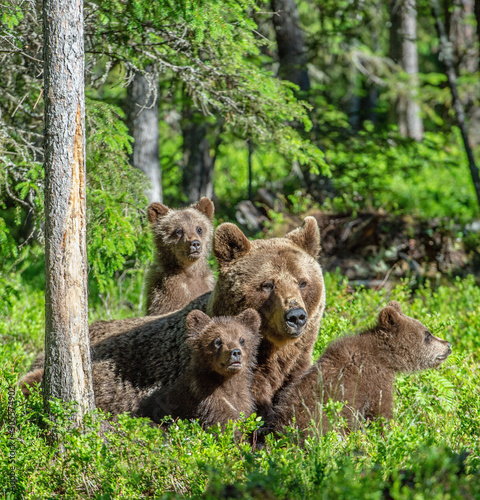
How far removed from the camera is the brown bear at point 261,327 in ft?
18.7

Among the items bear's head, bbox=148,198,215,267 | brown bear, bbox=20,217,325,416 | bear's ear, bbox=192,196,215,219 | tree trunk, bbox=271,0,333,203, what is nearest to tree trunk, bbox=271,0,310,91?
tree trunk, bbox=271,0,333,203

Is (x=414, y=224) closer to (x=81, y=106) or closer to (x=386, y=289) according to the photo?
(x=386, y=289)

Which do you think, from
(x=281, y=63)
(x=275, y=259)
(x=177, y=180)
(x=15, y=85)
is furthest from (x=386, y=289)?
(x=177, y=180)

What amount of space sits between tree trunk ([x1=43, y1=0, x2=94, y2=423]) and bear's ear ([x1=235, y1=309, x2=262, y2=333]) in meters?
1.32

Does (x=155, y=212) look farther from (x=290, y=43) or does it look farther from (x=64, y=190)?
(x=290, y=43)

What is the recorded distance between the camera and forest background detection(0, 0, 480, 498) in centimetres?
440

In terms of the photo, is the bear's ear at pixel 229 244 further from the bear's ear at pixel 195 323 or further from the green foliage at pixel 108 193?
the green foliage at pixel 108 193

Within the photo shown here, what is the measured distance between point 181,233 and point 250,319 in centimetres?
313

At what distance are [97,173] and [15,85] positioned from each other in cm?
196

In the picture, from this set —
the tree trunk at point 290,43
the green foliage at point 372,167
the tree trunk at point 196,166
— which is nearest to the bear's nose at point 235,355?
the green foliage at point 372,167

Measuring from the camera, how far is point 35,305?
9.88 m

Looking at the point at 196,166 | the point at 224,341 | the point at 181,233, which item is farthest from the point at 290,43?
the point at 224,341

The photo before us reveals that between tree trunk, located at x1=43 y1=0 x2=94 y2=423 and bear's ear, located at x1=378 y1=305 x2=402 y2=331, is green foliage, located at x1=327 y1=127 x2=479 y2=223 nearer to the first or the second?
bear's ear, located at x1=378 y1=305 x2=402 y2=331

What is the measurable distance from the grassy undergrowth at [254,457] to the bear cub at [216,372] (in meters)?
0.25
